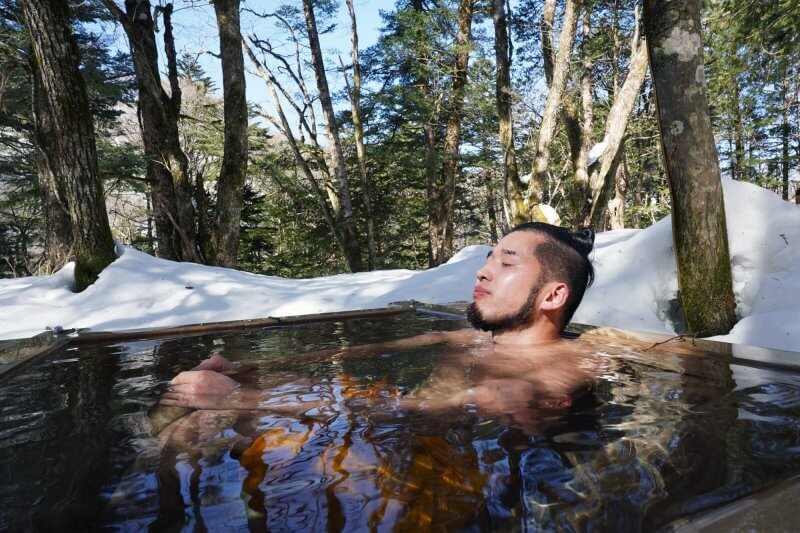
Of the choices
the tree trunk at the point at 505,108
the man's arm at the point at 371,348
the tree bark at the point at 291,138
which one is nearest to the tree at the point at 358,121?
the tree bark at the point at 291,138

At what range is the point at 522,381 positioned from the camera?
6.35 feet

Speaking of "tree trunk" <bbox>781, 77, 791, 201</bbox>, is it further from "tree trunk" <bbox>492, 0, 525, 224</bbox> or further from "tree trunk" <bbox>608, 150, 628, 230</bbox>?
"tree trunk" <bbox>492, 0, 525, 224</bbox>

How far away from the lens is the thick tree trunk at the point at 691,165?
2807mm

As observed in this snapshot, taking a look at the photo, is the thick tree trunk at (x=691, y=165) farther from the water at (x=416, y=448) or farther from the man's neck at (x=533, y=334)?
the man's neck at (x=533, y=334)

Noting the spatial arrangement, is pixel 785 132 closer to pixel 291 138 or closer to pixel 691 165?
pixel 291 138

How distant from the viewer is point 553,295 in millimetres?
2371

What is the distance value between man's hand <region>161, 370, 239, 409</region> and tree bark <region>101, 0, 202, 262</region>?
18.5ft

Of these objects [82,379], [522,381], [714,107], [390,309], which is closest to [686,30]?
[522,381]

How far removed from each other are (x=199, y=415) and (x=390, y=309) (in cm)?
271

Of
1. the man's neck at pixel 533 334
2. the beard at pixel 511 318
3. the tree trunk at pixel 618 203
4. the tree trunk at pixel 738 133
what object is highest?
the tree trunk at pixel 738 133

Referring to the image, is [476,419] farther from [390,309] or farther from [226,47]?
[226,47]

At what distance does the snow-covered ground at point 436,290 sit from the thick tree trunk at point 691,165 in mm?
227

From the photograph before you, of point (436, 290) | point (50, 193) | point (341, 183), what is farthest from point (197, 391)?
point (50, 193)

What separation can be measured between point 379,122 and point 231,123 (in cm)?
758
